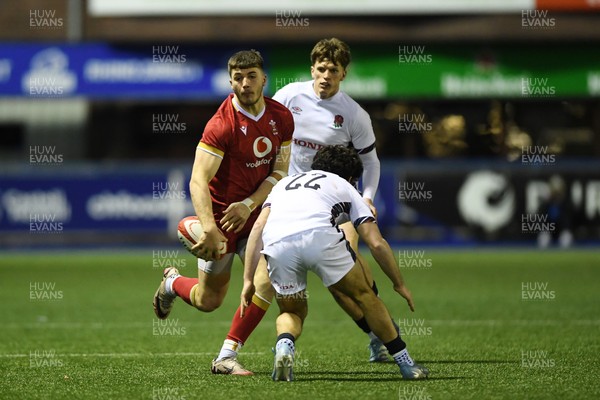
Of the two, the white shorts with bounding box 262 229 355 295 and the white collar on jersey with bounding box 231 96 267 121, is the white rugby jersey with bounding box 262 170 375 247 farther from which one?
the white collar on jersey with bounding box 231 96 267 121

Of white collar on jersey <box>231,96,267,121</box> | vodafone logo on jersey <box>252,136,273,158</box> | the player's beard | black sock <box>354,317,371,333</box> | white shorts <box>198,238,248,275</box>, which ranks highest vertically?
the player's beard

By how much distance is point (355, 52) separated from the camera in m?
26.8

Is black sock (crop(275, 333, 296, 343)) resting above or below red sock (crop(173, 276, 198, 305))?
below

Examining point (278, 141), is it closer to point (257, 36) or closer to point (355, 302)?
point (355, 302)

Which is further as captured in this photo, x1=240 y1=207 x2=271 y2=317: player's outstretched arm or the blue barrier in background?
the blue barrier in background

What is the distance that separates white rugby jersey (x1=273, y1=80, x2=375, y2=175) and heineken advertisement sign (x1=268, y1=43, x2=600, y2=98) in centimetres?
1639

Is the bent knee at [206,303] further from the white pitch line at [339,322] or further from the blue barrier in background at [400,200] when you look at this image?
the blue barrier in background at [400,200]

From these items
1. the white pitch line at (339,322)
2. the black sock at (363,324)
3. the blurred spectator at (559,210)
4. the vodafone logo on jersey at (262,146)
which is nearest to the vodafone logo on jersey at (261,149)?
the vodafone logo on jersey at (262,146)

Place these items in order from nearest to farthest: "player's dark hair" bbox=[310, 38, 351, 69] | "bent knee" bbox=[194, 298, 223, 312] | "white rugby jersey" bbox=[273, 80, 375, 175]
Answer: "bent knee" bbox=[194, 298, 223, 312] → "player's dark hair" bbox=[310, 38, 351, 69] → "white rugby jersey" bbox=[273, 80, 375, 175]

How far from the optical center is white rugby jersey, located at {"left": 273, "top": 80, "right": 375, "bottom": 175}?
1000cm

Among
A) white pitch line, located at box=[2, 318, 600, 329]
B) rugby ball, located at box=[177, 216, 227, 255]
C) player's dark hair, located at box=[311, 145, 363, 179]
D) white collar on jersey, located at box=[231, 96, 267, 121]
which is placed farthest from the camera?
white pitch line, located at box=[2, 318, 600, 329]

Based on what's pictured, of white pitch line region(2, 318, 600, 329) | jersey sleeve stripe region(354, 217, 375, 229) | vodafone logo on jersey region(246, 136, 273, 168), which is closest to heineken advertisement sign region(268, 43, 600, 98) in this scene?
white pitch line region(2, 318, 600, 329)

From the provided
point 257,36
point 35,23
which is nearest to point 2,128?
point 35,23

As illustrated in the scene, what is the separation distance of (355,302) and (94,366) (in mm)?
2216
